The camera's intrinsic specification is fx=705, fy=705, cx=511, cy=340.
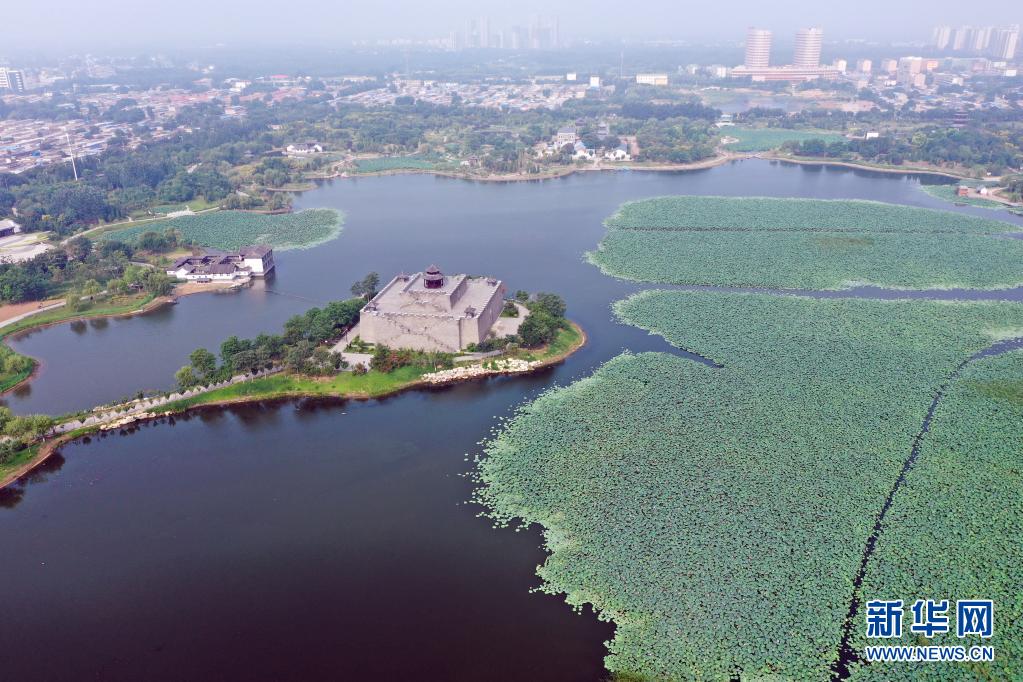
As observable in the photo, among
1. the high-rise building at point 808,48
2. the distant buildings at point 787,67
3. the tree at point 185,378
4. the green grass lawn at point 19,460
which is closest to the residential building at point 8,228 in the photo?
the tree at point 185,378

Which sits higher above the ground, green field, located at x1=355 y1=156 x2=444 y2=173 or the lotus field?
green field, located at x1=355 y1=156 x2=444 y2=173

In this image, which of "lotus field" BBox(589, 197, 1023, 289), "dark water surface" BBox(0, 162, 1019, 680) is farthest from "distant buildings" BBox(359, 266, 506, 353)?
"lotus field" BBox(589, 197, 1023, 289)

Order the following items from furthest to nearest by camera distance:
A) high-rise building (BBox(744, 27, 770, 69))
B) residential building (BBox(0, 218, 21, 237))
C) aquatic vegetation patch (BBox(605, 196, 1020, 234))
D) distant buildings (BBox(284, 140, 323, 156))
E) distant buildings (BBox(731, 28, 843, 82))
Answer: high-rise building (BBox(744, 27, 770, 69)), distant buildings (BBox(731, 28, 843, 82)), distant buildings (BBox(284, 140, 323, 156)), aquatic vegetation patch (BBox(605, 196, 1020, 234)), residential building (BBox(0, 218, 21, 237))

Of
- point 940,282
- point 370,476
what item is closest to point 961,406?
point 940,282

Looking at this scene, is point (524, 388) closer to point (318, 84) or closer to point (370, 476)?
point (370, 476)

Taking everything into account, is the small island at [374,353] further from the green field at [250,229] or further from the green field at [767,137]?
the green field at [767,137]

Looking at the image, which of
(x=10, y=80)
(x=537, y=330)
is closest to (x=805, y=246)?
(x=537, y=330)

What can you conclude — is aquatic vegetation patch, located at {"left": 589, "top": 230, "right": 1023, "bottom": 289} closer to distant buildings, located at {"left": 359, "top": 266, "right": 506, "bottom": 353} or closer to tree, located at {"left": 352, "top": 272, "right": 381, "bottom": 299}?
distant buildings, located at {"left": 359, "top": 266, "right": 506, "bottom": 353}
